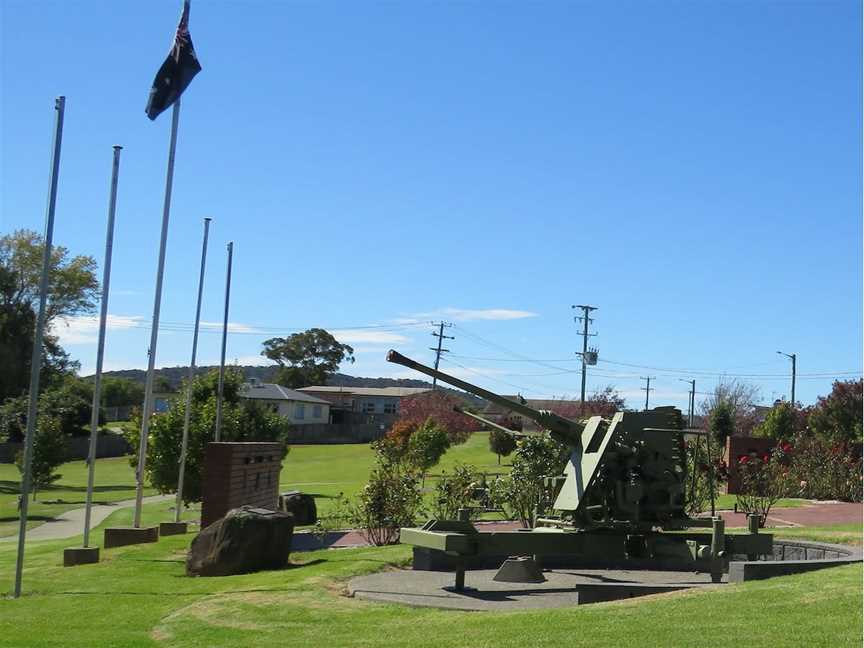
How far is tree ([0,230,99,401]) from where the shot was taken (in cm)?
6066

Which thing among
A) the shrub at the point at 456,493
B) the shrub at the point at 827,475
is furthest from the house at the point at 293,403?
the shrub at the point at 456,493

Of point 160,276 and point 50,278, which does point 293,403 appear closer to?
point 50,278

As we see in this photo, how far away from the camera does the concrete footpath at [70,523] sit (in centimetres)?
2570

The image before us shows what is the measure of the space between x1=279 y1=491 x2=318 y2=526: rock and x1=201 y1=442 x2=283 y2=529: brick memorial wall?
6.22 ft

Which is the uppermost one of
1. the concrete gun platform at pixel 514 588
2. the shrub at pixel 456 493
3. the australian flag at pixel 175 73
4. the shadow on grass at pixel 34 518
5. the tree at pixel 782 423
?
the australian flag at pixel 175 73

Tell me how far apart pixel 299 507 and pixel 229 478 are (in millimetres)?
4681

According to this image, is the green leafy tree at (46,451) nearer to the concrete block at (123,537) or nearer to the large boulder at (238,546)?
the concrete block at (123,537)

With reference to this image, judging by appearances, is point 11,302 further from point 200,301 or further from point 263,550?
point 263,550

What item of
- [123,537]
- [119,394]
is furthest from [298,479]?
[119,394]

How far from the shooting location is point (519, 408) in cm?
1315

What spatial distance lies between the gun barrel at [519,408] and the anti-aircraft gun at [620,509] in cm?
1

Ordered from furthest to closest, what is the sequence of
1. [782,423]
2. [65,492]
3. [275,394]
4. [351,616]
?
[275,394]
[782,423]
[65,492]
[351,616]

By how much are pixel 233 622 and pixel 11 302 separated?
5617cm

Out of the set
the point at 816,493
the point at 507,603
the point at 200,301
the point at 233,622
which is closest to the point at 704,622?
the point at 507,603
